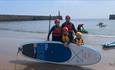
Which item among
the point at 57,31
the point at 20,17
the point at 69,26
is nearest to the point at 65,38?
the point at 57,31

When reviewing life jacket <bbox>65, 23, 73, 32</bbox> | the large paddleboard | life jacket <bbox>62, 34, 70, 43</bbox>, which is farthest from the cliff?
life jacket <bbox>62, 34, 70, 43</bbox>

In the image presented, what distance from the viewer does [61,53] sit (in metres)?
11.5

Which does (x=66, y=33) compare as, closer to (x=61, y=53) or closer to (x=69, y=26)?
(x=69, y=26)

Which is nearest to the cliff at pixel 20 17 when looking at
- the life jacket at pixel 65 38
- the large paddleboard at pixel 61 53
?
the large paddleboard at pixel 61 53

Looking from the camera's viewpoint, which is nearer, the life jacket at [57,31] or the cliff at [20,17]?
the life jacket at [57,31]

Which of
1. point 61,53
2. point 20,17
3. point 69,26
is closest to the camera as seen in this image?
point 61,53

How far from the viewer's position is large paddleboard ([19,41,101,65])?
11188 millimetres

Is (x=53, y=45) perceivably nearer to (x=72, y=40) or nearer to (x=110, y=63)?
(x=72, y=40)

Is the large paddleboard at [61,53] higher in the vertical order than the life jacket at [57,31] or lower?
lower

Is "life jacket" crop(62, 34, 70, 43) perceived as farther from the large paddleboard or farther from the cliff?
the cliff

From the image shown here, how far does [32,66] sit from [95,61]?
1.99m

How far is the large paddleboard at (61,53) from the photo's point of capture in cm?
1119

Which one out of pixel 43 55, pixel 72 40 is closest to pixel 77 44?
pixel 72 40

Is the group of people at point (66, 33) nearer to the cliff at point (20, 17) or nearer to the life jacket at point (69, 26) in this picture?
the life jacket at point (69, 26)
